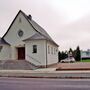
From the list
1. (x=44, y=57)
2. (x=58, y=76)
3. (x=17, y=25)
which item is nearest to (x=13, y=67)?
(x=44, y=57)

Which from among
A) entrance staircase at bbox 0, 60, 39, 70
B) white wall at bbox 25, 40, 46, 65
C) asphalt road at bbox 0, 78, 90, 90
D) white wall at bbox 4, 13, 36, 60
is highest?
white wall at bbox 4, 13, 36, 60

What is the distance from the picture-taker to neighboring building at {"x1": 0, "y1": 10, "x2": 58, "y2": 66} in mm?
34438

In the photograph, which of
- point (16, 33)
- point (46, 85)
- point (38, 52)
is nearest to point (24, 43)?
point (16, 33)

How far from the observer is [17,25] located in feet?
122

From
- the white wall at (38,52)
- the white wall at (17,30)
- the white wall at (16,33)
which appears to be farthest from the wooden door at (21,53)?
the white wall at (38,52)

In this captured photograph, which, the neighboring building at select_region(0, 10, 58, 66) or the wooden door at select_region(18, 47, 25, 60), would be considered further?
the wooden door at select_region(18, 47, 25, 60)

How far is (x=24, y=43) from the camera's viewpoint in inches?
1427

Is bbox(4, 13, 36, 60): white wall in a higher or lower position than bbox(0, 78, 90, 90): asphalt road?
higher

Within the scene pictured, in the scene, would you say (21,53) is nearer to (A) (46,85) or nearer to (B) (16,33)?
(B) (16,33)

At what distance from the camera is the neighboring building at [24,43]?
34.4 meters

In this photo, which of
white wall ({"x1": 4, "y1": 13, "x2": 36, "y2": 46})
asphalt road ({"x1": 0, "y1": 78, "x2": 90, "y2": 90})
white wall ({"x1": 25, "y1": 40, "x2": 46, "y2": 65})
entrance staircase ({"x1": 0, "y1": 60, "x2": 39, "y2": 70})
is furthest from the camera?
A: white wall ({"x1": 4, "y1": 13, "x2": 36, "y2": 46})

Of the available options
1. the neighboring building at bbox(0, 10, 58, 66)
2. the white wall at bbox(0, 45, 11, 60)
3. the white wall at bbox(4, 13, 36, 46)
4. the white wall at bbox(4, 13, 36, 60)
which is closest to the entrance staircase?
the neighboring building at bbox(0, 10, 58, 66)

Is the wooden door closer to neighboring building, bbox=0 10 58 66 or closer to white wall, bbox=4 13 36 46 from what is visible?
neighboring building, bbox=0 10 58 66

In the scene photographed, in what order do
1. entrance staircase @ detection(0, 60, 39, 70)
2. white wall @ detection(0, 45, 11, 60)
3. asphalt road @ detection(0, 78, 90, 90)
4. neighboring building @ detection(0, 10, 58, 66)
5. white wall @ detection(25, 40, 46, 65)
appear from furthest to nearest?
1. white wall @ detection(0, 45, 11, 60)
2. neighboring building @ detection(0, 10, 58, 66)
3. white wall @ detection(25, 40, 46, 65)
4. entrance staircase @ detection(0, 60, 39, 70)
5. asphalt road @ detection(0, 78, 90, 90)
